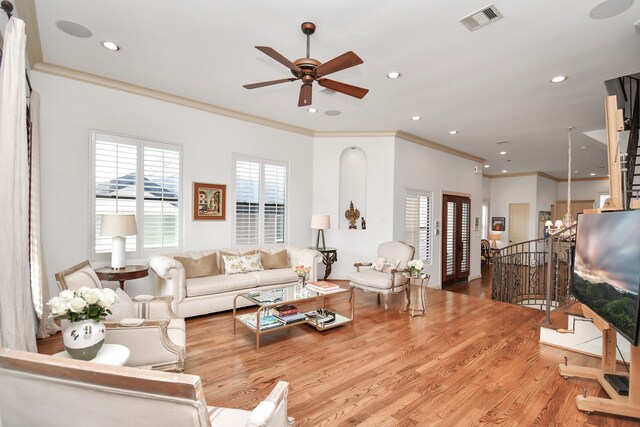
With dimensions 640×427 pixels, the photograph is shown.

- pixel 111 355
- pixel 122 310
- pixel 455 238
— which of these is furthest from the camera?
pixel 455 238

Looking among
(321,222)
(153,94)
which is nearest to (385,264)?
(321,222)

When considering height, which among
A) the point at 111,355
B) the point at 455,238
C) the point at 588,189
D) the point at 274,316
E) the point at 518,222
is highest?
the point at 588,189

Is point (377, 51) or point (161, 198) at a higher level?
point (377, 51)

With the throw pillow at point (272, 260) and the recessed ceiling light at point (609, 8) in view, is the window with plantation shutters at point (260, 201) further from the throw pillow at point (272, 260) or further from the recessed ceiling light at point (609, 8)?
the recessed ceiling light at point (609, 8)

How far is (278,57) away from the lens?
251cm

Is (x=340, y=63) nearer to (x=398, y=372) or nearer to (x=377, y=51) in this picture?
(x=377, y=51)

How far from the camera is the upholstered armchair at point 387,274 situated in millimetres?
4680

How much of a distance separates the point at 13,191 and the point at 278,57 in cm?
196

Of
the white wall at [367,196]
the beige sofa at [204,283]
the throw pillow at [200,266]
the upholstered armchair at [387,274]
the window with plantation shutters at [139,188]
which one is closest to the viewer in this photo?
the beige sofa at [204,283]

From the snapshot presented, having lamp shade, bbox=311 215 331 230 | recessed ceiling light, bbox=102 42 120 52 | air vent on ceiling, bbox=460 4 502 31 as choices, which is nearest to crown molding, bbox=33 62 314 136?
recessed ceiling light, bbox=102 42 120 52

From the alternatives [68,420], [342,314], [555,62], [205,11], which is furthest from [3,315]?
[555,62]

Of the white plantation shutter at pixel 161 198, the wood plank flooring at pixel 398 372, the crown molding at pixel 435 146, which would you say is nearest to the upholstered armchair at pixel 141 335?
the wood plank flooring at pixel 398 372

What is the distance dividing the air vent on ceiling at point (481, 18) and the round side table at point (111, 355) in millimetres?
3677

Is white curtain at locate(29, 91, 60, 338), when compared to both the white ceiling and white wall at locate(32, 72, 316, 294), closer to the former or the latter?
white wall at locate(32, 72, 316, 294)
